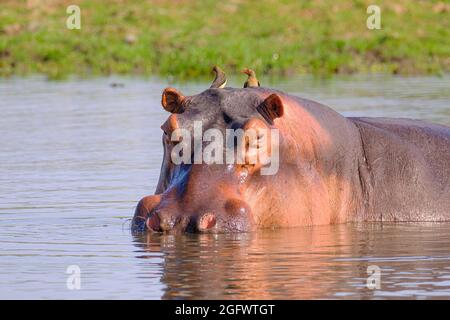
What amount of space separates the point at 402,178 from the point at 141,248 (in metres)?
2.07

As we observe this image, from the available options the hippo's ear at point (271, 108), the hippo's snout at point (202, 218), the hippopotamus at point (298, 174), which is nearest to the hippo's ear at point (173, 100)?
the hippopotamus at point (298, 174)

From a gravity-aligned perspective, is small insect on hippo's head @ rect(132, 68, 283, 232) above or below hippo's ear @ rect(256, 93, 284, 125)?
below

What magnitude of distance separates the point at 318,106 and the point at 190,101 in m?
1.01

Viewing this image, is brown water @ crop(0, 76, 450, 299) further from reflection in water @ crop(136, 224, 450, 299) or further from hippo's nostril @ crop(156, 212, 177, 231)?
hippo's nostril @ crop(156, 212, 177, 231)

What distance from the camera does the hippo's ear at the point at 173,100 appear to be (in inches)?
351

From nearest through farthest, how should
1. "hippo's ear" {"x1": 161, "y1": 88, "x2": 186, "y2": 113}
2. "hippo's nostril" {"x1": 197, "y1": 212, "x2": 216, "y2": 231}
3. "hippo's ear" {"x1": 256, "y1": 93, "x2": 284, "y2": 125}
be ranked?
"hippo's nostril" {"x1": 197, "y1": 212, "x2": 216, "y2": 231} → "hippo's ear" {"x1": 256, "y1": 93, "x2": 284, "y2": 125} → "hippo's ear" {"x1": 161, "y1": 88, "x2": 186, "y2": 113}

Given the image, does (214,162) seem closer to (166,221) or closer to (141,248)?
(166,221)

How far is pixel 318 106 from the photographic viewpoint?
9445mm

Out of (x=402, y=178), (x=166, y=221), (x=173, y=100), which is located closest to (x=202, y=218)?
(x=166, y=221)

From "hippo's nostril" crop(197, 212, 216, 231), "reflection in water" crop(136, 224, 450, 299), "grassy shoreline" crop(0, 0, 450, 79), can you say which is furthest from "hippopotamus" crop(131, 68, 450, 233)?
"grassy shoreline" crop(0, 0, 450, 79)

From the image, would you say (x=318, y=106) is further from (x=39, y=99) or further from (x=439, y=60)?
(x=439, y=60)

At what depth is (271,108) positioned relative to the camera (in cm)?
876

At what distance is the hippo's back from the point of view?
9.59m

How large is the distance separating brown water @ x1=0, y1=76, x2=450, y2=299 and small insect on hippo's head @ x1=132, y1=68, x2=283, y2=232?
0.50ft
